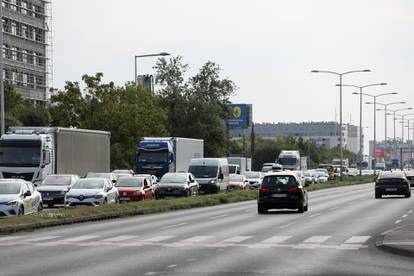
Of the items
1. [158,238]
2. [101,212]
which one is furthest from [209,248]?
[101,212]

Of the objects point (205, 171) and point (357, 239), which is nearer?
point (357, 239)

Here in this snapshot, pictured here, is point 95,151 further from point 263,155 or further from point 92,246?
point 263,155

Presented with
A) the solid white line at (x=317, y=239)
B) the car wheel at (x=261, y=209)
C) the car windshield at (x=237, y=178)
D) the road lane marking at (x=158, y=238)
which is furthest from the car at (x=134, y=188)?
the solid white line at (x=317, y=239)

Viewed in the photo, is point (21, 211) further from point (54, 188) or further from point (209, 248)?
point (209, 248)

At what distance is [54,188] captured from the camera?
139 feet

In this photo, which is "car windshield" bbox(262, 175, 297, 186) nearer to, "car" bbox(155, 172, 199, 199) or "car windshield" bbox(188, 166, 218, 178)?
"car" bbox(155, 172, 199, 199)

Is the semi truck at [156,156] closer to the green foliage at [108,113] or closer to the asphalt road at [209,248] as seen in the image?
the green foliage at [108,113]

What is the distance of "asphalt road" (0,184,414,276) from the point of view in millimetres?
16109

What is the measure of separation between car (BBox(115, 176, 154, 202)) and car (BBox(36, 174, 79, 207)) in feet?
10.2

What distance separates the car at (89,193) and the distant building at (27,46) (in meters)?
79.9

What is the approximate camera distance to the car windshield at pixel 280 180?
38500 mm

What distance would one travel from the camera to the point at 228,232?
26.2m

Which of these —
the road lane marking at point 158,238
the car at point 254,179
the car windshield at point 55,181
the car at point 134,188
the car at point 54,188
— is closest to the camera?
the road lane marking at point 158,238

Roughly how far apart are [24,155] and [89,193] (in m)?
5.99
